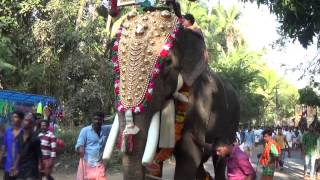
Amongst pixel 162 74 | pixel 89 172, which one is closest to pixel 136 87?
pixel 162 74

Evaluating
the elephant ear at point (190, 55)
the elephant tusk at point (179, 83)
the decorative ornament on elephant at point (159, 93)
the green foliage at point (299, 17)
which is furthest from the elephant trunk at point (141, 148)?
the green foliage at point (299, 17)

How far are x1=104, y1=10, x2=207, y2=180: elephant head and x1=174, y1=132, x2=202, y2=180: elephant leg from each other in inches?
27.7

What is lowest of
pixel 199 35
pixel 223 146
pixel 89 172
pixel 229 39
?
pixel 89 172

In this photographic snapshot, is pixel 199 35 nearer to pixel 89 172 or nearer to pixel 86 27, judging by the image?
pixel 89 172

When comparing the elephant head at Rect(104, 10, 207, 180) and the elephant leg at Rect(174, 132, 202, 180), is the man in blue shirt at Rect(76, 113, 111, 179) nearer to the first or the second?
the elephant leg at Rect(174, 132, 202, 180)

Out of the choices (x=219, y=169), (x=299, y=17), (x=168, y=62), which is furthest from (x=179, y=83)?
(x=299, y=17)

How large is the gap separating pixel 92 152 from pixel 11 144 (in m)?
1.33

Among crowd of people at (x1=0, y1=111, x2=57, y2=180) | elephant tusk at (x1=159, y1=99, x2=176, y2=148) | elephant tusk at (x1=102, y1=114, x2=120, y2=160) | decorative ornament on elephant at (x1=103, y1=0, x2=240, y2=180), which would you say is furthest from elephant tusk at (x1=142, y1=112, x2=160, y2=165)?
crowd of people at (x1=0, y1=111, x2=57, y2=180)

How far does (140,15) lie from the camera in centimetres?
637

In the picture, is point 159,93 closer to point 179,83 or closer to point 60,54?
point 179,83

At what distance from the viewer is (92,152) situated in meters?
8.69

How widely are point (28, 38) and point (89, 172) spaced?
15119 millimetres

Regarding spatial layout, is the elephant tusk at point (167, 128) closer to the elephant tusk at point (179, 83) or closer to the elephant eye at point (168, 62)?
the elephant tusk at point (179, 83)

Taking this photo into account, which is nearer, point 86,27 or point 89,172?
point 89,172
